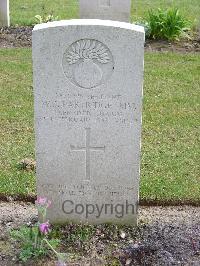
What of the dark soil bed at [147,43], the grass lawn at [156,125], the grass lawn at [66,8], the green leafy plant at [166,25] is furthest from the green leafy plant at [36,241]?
the grass lawn at [66,8]

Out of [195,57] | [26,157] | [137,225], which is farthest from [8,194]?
[195,57]

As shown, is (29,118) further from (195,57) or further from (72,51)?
(195,57)

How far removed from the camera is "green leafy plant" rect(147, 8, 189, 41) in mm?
10656

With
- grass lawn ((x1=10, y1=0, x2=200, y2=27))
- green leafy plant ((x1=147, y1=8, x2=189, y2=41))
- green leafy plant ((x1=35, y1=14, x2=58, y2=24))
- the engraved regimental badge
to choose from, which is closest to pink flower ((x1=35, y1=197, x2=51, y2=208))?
the engraved regimental badge

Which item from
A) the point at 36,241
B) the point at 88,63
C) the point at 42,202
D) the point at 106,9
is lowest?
the point at 36,241

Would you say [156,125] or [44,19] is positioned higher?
[44,19]

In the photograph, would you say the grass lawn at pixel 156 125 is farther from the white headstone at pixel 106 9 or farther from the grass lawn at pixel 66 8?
the grass lawn at pixel 66 8

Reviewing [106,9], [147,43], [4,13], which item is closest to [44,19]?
[4,13]

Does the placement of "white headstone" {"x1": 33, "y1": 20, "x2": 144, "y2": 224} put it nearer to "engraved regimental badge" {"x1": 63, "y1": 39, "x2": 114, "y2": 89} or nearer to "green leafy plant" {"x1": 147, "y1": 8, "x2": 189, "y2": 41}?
"engraved regimental badge" {"x1": 63, "y1": 39, "x2": 114, "y2": 89}

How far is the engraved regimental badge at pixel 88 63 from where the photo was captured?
416 centimetres

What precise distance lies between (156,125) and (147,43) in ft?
13.0

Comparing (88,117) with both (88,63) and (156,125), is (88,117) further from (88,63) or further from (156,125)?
(156,125)

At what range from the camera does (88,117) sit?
4.36 m

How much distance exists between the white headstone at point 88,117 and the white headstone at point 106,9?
707 cm
